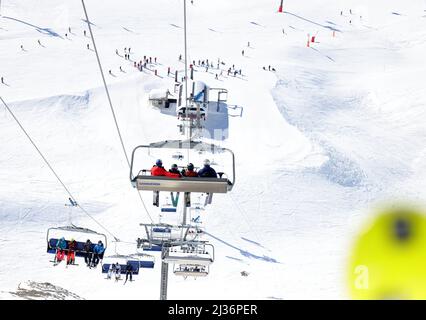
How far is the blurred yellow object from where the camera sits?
18.6m

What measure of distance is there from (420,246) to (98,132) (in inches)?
770

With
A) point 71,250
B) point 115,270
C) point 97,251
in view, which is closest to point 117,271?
point 115,270

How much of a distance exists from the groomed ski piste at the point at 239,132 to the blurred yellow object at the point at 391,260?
0.79 m

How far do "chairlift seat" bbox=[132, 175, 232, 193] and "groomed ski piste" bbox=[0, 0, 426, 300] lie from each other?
9.14 metres

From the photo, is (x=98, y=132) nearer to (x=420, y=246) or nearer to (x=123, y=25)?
(x=420, y=246)

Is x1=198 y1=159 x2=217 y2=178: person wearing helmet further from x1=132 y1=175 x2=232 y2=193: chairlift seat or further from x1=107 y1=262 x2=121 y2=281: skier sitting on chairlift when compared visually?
x1=107 y1=262 x2=121 y2=281: skier sitting on chairlift

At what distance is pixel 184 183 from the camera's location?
10867mm

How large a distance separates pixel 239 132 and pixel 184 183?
20.5 m

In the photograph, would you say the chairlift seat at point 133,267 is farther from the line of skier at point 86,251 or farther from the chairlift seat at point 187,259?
the chairlift seat at point 187,259

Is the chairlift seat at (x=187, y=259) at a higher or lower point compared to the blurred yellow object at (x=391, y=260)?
higher

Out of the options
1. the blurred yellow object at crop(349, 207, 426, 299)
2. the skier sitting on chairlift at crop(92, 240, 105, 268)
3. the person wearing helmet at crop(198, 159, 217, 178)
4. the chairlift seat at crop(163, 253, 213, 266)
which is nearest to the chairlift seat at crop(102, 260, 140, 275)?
the skier sitting on chairlift at crop(92, 240, 105, 268)

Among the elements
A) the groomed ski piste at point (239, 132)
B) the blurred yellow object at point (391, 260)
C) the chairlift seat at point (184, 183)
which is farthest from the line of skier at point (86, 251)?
the blurred yellow object at point (391, 260)

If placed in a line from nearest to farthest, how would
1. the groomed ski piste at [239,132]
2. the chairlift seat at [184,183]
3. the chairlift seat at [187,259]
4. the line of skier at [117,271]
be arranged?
1. the chairlift seat at [184,183]
2. the chairlift seat at [187,259]
3. the line of skier at [117,271]
4. the groomed ski piste at [239,132]

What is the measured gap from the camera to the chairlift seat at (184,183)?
1084cm
